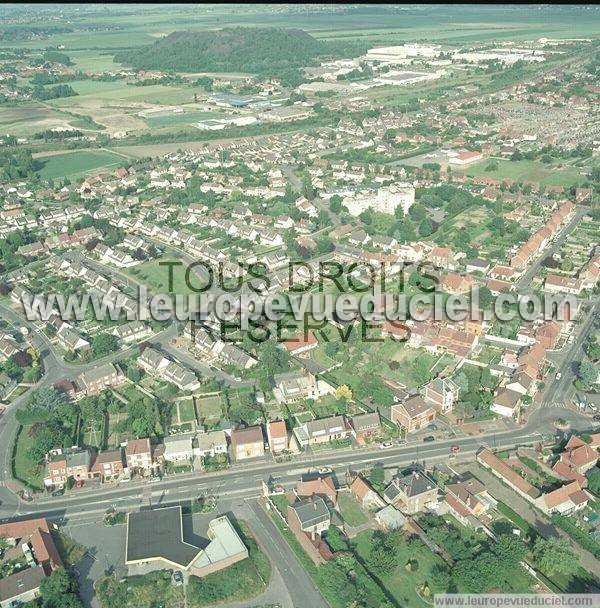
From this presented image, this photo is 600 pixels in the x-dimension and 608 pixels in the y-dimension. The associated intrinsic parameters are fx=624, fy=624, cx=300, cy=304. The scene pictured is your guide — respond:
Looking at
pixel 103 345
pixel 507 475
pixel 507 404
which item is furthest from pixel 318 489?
pixel 103 345

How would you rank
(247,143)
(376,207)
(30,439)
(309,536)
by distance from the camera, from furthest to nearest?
(247,143)
(376,207)
(30,439)
(309,536)

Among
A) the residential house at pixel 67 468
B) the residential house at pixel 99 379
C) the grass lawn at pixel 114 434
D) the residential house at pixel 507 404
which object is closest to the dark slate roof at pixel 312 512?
the residential house at pixel 67 468

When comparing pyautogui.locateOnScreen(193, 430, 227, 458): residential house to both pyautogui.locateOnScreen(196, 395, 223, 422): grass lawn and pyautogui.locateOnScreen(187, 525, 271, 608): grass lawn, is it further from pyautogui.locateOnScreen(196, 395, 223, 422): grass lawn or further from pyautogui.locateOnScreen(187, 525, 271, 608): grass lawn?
pyautogui.locateOnScreen(187, 525, 271, 608): grass lawn

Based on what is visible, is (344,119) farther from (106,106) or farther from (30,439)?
(30,439)

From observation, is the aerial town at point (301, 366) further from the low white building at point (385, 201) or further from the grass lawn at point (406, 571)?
the low white building at point (385, 201)

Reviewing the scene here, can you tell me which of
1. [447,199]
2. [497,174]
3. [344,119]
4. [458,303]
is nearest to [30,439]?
Answer: [458,303]

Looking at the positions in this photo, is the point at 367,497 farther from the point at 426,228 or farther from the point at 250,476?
the point at 426,228

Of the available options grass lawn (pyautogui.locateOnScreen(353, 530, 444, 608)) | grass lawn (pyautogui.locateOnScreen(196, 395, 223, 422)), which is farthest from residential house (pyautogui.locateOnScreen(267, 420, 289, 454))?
grass lawn (pyautogui.locateOnScreen(353, 530, 444, 608))
